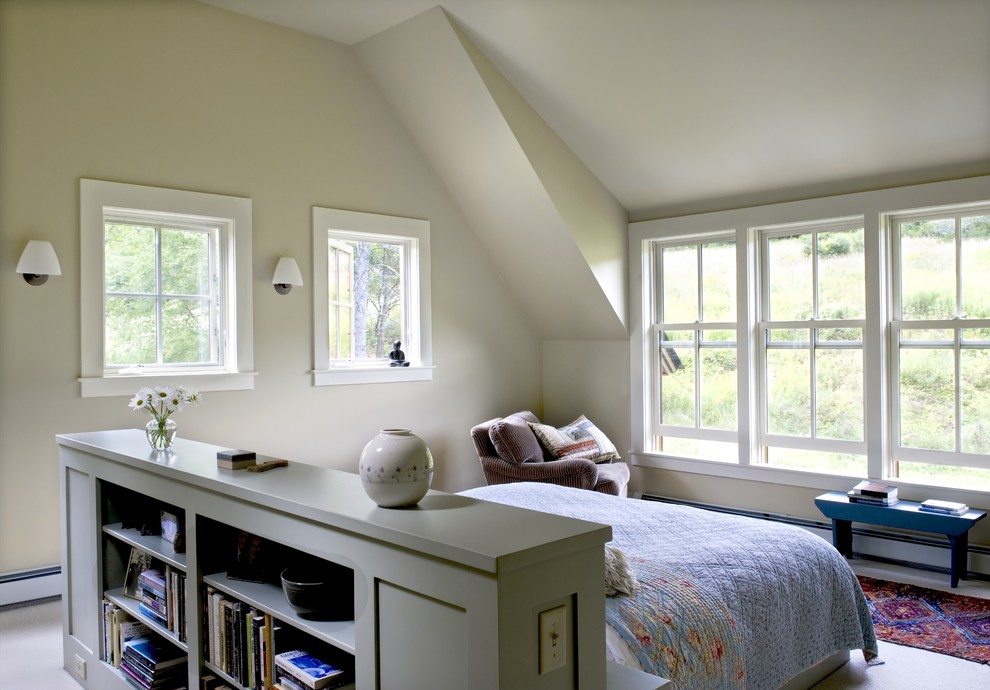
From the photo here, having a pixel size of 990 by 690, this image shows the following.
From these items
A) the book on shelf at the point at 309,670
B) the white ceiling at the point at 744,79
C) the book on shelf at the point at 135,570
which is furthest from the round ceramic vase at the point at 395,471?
the white ceiling at the point at 744,79

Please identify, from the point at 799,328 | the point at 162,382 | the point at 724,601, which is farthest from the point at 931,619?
the point at 162,382

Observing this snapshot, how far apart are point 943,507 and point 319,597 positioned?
3.65m

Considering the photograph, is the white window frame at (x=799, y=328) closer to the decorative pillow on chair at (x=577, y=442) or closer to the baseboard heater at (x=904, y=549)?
the baseboard heater at (x=904, y=549)

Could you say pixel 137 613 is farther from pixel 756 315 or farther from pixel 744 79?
pixel 756 315

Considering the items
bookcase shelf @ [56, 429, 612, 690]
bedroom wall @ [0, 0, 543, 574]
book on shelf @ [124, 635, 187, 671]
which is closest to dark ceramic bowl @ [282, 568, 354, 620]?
bookcase shelf @ [56, 429, 612, 690]

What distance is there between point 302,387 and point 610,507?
240cm

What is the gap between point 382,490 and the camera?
5.68ft

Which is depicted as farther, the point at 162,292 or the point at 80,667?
the point at 162,292

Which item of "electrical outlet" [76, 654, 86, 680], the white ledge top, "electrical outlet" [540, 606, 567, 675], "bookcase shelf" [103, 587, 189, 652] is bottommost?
"electrical outlet" [76, 654, 86, 680]

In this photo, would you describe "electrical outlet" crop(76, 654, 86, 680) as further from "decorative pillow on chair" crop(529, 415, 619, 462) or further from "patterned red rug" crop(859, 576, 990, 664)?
"patterned red rug" crop(859, 576, 990, 664)

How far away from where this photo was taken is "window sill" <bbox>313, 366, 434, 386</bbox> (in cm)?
511

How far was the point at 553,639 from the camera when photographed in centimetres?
144

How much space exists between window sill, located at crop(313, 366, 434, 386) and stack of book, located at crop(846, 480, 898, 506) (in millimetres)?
2912

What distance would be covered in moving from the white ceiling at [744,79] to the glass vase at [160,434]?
2.85 meters
